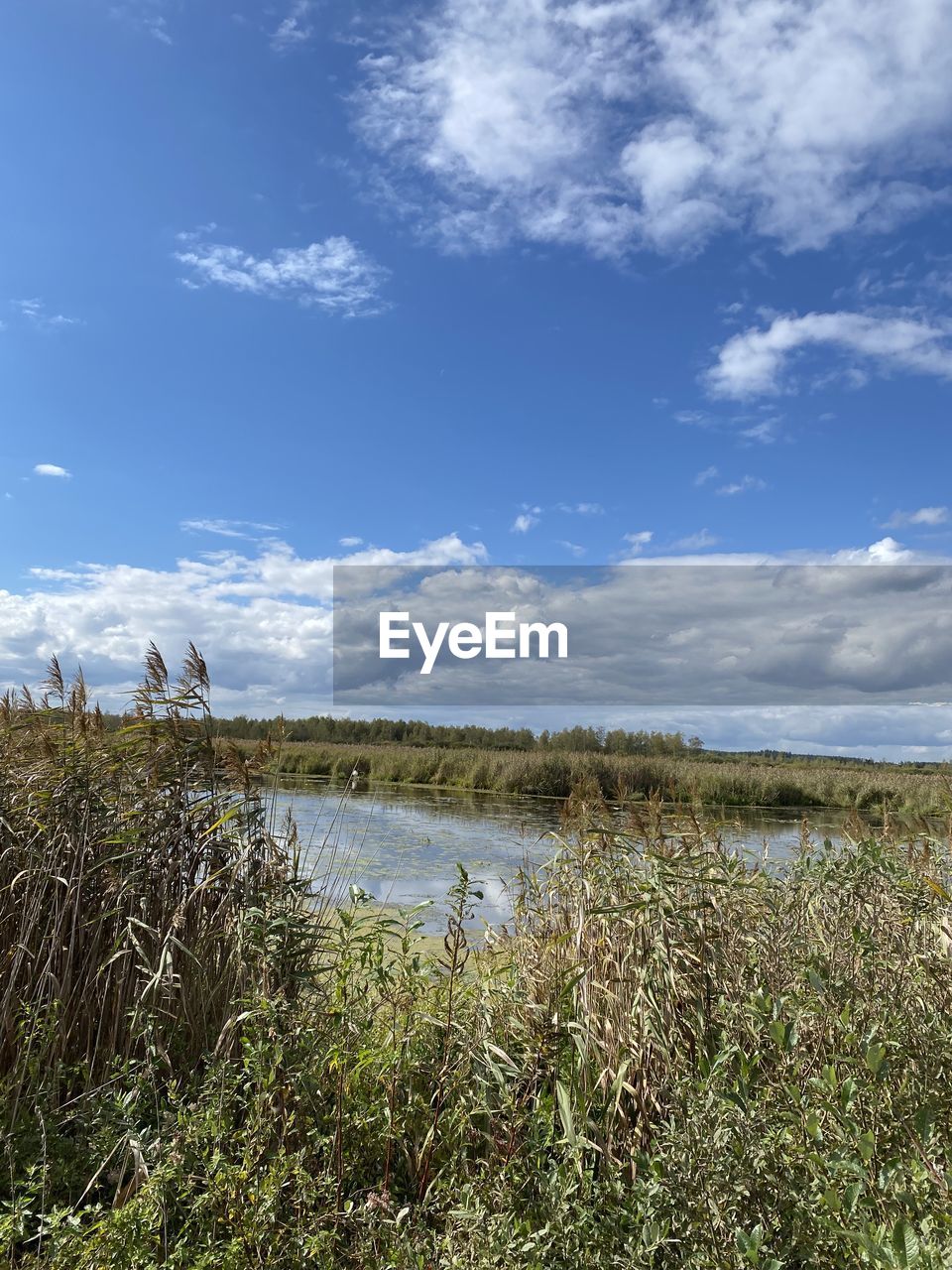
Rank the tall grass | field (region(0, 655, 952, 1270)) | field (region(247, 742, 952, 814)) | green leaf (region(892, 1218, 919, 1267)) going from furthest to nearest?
field (region(247, 742, 952, 814)) → the tall grass → field (region(0, 655, 952, 1270)) → green leaf (region(892, 1218, 919, 1267))

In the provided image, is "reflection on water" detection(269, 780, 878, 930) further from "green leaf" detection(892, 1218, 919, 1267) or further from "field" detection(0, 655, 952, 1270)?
"green leaf" detection(892, 1218, 919, 1267)

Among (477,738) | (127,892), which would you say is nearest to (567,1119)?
(127,892)

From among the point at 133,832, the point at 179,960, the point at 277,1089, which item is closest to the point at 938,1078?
the point at 277,1089

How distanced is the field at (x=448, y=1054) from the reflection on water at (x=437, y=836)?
65 cm

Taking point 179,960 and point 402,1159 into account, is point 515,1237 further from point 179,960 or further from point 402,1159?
point 179,960

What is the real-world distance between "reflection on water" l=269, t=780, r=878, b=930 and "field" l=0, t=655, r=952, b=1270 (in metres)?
0.65

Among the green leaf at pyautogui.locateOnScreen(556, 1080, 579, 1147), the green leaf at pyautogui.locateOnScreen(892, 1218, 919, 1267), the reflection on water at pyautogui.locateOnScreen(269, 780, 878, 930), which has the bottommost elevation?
the reflection on water at pyautogui.locateOnScreen(269, 780, 878, 930)

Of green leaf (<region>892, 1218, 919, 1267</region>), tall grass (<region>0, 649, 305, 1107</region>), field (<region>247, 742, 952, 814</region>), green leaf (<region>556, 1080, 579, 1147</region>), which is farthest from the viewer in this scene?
field (<region>247, 742, 952, 814</region>)

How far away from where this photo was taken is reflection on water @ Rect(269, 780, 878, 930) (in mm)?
5332

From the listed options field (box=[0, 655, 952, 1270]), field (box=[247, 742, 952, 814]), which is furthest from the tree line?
field (box=[0, 655, 952, 1270])

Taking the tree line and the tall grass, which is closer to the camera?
the tall grass

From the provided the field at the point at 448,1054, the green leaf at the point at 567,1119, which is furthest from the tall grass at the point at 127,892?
the green leaf at the point at 567,1119

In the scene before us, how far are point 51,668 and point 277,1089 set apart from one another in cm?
282

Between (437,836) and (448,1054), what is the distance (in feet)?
29.8
